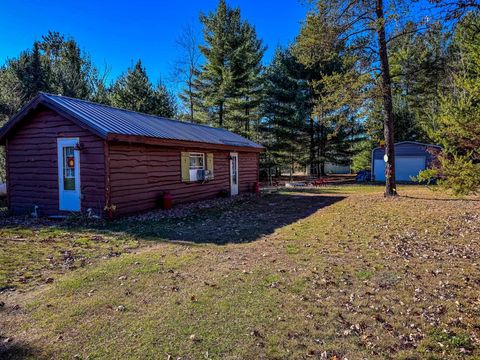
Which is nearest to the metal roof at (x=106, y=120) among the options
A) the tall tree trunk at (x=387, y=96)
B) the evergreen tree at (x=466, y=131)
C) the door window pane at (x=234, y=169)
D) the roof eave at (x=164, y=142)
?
the roof eave at (x=164, y=142)

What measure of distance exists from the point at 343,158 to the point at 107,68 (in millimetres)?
24505

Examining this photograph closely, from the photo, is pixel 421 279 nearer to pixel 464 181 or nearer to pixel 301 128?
pixel 464 181

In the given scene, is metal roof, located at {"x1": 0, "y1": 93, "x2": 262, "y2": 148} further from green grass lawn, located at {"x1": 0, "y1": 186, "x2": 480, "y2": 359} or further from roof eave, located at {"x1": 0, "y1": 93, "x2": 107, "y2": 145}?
green grass lawn, located at {"x1": 0, "y1": 186, "x2": 480, "y2": 359}

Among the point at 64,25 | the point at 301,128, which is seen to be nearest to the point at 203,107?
the point at 301,128

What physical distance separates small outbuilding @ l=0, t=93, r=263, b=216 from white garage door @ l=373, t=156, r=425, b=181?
17388 mm

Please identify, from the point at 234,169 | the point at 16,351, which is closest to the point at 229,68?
the point at 234,169

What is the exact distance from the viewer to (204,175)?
551 inches

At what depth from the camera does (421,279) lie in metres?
4.66

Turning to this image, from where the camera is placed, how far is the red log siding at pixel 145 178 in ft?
32.5

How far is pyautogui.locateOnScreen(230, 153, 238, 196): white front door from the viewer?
54.6ft

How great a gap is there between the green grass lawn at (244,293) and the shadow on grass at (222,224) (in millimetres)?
106

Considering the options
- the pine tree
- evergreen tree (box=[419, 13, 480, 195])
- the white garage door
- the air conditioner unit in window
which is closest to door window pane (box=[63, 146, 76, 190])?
the air conditioner unit in window

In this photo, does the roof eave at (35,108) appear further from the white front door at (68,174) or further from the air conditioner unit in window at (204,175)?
the air conditioner unit in window at (204,175)

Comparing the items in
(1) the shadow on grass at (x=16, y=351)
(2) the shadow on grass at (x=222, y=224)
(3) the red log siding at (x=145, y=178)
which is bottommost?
(1) the shadow on grass at (x=16, y=351)
